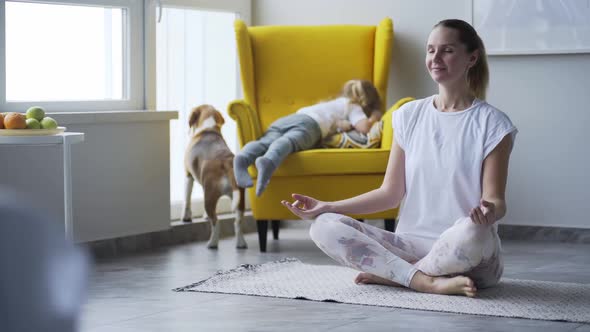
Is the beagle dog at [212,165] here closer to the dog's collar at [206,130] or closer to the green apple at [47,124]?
the dog's collar at [206,130]

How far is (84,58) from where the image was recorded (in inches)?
164

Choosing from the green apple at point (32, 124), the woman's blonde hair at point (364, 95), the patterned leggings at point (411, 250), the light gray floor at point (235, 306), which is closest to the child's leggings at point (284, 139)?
the woman's blonde hair at point (364, 95)

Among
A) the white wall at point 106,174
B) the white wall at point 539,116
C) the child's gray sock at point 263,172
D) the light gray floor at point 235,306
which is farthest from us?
the white wall at point 539,116

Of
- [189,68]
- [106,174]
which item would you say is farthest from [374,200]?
[189,68]

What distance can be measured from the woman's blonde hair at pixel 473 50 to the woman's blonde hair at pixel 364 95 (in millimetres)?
1479

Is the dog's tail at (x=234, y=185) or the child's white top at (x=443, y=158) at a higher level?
the child's white top at (x=443, y=158)

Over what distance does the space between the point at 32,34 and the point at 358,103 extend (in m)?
1.46

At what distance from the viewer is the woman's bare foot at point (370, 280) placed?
2932 mm

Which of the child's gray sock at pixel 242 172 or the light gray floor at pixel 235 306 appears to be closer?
the light gray floor at pixel 235 306

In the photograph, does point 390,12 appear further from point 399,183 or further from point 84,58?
point 399,183

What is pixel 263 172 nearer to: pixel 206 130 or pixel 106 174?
pixel 206 130

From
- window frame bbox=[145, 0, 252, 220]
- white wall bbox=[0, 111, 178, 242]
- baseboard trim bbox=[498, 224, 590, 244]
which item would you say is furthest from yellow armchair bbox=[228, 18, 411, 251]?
baseboard trim bbox=[498, 224, 590, 244]

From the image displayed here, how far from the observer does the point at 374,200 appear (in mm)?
2887

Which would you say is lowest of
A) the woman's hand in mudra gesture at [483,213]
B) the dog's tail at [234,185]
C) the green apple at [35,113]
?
the dog's tail at [234,185]
